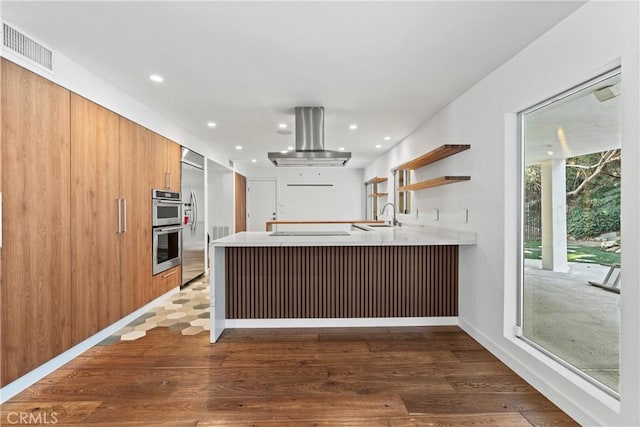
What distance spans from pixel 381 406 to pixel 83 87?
3227mm

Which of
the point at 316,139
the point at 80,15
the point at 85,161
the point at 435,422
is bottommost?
the point at 435,422

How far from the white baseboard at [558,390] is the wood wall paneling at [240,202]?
6348 millimetres

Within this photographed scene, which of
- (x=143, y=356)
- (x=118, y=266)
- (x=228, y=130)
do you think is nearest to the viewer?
(x=143, y=356)

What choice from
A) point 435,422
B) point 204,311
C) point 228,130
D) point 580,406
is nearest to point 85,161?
point 204,311

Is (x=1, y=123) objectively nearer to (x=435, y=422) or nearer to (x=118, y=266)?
(x=118, y=266)

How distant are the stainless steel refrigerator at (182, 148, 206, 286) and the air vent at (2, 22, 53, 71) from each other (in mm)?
2340

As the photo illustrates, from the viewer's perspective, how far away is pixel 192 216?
15.9 feet

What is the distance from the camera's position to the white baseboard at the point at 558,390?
1732 mm

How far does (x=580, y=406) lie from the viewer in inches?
71.6

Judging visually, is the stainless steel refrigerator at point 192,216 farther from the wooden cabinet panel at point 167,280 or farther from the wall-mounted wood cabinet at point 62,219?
the wall-mounted wood cabinet at point 62,219

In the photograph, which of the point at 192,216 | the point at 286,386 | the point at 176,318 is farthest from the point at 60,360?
the point at 192,216

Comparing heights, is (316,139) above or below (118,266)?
above

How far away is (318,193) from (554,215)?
7.17 metres

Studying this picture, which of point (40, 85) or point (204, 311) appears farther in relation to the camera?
A: point (204, 311)
